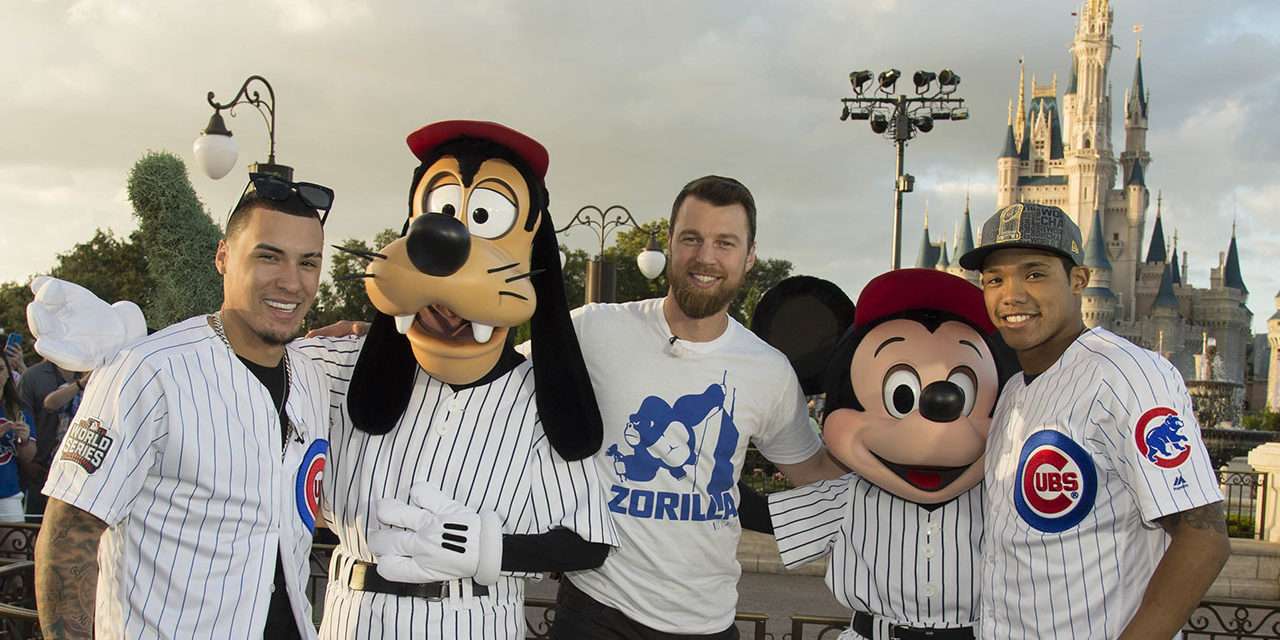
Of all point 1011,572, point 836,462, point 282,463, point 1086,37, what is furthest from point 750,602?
point 1086,37

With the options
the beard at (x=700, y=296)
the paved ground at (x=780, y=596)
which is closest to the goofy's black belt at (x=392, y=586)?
the beard at (x=700, y=296)

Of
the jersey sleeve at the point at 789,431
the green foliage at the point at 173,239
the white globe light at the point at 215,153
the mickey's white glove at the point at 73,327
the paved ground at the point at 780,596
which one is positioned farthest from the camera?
the green foliage at the point at 173,239

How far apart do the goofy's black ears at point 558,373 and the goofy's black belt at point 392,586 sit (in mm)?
541

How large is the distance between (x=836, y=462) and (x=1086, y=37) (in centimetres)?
11099

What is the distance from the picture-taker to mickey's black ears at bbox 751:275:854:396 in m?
4.30

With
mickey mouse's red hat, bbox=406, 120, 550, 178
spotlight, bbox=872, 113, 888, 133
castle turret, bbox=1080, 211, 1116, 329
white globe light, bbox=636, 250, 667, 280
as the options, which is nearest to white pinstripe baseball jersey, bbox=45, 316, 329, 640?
mickey mouse's red hat, bbox=406, 120, 550, 178

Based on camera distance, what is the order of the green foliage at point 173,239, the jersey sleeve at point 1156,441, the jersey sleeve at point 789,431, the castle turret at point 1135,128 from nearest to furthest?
the jersey sleeve at point 1156,441 < the jersey sleeve at point 789,431 < the green foliage at point 173,239 < the castle turret at point 1135,128

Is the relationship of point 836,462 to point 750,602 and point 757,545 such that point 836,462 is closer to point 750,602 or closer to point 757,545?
point 750,602

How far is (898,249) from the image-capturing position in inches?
758

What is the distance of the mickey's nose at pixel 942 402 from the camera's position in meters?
3.55

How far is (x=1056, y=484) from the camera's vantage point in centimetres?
307

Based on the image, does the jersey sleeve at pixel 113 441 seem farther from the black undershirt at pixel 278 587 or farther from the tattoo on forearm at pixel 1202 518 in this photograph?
the tattoo on forearm at pixel 1202 518

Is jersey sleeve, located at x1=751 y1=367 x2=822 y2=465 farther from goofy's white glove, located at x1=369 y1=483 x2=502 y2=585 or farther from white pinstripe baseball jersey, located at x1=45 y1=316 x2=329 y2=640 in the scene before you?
white pinstripe baseball jersey, located at x1=45 y1=316 x2=329 y2=640

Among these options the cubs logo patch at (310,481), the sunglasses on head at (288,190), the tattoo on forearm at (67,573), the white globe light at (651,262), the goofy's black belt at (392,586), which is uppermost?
the white globe light at (651,262)
